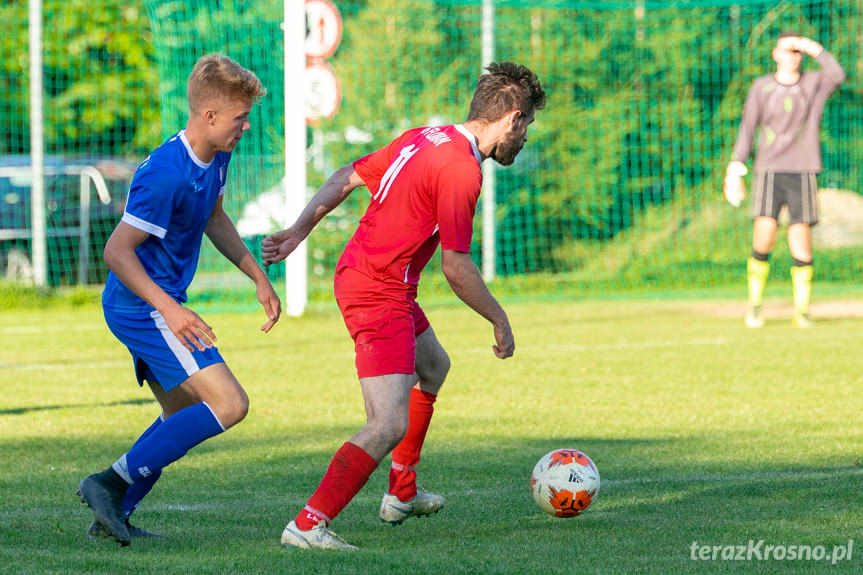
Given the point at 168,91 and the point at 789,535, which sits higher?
the point at 168,91

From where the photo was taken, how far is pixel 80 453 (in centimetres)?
605

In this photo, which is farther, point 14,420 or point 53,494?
point 14,420

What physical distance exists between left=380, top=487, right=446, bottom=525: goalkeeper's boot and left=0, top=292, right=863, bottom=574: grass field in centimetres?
6

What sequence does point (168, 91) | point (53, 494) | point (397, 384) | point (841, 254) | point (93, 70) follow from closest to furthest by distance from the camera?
point (397, 384) < point (53, 494) < point (168, 91) < point (841, 254) < point (93, 70)

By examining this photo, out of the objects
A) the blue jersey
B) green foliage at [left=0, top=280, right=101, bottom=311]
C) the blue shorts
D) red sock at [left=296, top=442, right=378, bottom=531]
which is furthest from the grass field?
green foliage at [left=0, top=280, right=101, bottom=311]

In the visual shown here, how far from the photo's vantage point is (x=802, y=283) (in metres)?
11.3

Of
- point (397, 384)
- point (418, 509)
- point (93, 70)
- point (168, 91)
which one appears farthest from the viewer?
point (93, 70)

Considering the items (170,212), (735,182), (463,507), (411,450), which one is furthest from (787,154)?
(170,212)

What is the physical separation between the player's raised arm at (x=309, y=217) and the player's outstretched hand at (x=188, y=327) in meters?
0.68

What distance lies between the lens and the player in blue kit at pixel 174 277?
4094mm

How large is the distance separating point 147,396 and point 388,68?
8344 millimetres

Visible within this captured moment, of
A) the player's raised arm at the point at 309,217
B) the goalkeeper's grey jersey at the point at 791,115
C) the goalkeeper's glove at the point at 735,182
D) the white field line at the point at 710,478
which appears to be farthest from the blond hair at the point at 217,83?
the goalkeeper's grey jersey at the point at 791,115

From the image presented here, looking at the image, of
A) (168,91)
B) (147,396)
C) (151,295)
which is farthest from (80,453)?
(168,91)

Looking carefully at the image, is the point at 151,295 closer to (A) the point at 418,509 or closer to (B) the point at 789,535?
(A) the point at 418,509
